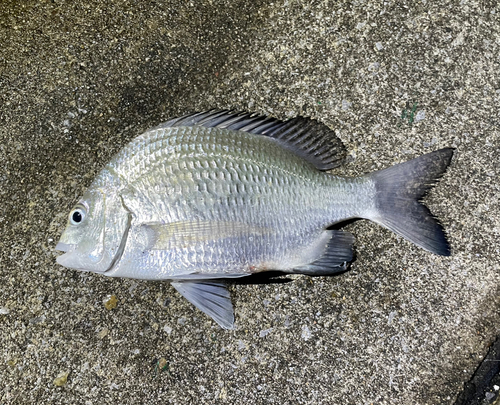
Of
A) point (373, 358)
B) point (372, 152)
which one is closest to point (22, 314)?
point (373, 358)

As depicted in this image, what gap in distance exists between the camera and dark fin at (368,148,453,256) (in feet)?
6.03

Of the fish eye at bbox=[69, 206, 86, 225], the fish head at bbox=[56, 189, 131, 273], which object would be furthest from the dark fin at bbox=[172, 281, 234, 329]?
the fish eye at bbox=[69, 206, 86, 225]

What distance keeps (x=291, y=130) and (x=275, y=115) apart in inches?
9.8

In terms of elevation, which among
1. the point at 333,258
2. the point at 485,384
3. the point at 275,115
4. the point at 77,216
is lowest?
the point at 77,216

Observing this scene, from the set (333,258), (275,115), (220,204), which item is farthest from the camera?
(275,115)

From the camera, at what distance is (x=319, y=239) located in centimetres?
186

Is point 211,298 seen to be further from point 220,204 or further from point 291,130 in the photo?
point 291,130

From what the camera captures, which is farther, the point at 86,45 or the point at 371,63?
the point at 86,45

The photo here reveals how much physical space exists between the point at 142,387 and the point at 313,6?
2.43 metres

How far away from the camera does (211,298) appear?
196cm

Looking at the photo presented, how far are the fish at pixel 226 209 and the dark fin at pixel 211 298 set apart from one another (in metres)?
0.05

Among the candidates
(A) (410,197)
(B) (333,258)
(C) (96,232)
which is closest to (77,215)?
(C) (96,232)

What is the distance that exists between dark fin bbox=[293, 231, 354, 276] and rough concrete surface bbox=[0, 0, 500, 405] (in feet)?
0.58

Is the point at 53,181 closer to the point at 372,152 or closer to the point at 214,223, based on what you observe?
the point at 214,223
